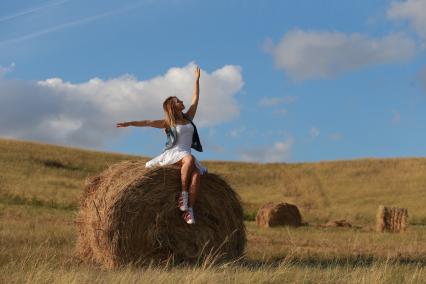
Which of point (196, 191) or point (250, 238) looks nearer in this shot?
point (196, 191)

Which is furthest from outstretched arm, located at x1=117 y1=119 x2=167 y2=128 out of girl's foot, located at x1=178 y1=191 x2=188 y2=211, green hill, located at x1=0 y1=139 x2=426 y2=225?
green hill, located at x1=0 y1=139 x2=426 y2=225

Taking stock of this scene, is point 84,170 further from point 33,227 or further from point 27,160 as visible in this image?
point 33,227

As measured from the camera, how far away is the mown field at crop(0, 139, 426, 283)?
762 centimetres

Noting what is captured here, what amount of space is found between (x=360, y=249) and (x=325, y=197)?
78.5 ft

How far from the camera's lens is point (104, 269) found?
31.0ft

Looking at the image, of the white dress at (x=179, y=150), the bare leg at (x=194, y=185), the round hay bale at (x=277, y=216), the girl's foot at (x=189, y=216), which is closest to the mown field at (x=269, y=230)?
the girl's foot at (x=189, y=216)

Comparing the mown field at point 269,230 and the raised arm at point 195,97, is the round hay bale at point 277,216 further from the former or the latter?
the raised arm at point 195,97

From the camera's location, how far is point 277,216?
21344 mm

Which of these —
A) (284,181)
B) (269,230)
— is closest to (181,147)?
(269,230)

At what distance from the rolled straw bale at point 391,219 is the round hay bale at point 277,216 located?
8.19 ft

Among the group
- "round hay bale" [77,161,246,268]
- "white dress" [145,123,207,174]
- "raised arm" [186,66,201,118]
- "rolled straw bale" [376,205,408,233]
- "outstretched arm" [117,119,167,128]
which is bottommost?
"rolled straw bale" [376,205,408,233]

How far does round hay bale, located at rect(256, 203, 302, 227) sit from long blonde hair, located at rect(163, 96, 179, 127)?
11707mm

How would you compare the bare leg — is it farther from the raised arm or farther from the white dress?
the raised arm

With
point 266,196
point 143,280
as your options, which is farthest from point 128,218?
point 266,196
